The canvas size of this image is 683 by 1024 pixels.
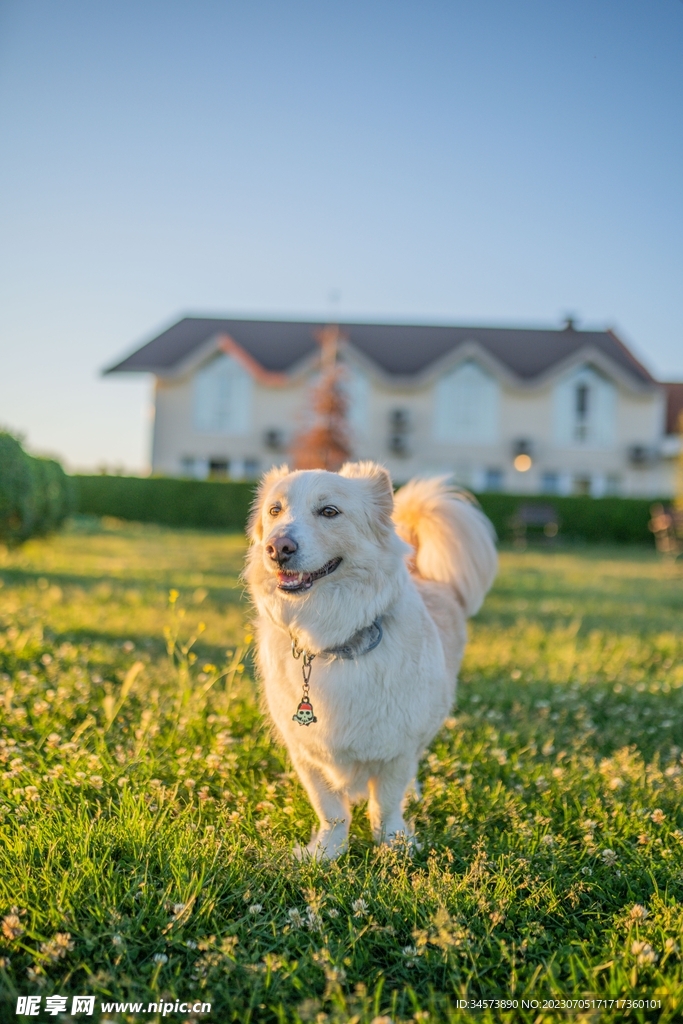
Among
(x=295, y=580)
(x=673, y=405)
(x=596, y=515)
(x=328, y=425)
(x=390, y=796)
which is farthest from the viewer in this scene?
(x=673, y=405)

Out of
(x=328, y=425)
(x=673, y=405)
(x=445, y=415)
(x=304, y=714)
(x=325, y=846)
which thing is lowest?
(x=325, y=846)

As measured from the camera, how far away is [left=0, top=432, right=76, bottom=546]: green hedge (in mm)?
8797

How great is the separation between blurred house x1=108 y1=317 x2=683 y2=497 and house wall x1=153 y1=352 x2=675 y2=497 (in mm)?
44

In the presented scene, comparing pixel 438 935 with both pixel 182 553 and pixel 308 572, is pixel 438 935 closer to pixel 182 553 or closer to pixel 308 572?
pixel 308 572

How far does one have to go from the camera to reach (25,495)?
927 cm

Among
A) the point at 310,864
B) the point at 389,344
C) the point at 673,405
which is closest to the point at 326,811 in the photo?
the point at 310,864

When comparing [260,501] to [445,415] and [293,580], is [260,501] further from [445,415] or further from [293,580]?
[445,415]

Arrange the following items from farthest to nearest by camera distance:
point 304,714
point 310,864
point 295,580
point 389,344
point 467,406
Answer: point 389,344 < point 467,406 < point 304,714 < point 295,580 < point 310,864

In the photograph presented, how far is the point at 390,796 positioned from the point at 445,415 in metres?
29.3

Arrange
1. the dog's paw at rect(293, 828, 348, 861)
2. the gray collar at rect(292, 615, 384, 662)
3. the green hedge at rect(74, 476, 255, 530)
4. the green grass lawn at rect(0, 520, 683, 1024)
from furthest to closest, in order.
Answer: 1. the green hedge at rect(74, 476, 255, 530)
2. the gray collar at rect(292, 615, 384, 662)
3. the dog's paw at rect(293, 828, 348, 861)
4. the green grass lawn at rect(0, 520, 683, 1024)

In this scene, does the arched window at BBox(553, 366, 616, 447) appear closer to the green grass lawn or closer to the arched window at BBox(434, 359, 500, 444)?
the arched window at BBox(434, 359, 500, 444)

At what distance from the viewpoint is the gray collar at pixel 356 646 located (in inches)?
120

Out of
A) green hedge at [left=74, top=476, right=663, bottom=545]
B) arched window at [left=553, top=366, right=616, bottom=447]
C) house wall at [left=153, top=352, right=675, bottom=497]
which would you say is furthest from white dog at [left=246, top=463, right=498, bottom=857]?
arched window at [left=553, top=366, right=616, bottom=447]

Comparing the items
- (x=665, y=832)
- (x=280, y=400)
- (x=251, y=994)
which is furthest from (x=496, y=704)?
(x=280, y=400)
